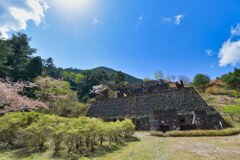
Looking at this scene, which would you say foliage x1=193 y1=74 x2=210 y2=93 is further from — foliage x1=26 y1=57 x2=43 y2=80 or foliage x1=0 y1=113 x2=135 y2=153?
foliage x1=0 y1=113 x2=135 y2=153

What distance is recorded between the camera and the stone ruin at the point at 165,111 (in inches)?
848

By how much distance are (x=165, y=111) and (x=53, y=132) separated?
1577 cm

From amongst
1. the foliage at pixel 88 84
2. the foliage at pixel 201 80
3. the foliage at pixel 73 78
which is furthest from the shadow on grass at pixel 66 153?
the foliage at pixel 73 78

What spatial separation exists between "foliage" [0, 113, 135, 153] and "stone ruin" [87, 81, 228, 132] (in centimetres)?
1102

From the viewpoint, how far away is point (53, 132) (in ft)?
33.8

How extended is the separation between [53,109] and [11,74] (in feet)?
31.5

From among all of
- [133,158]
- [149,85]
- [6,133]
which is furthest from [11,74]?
[149,85]

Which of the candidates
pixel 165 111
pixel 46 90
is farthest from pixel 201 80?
pixel 46 90

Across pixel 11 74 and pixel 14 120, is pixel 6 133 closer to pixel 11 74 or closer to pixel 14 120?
pixel 14 120

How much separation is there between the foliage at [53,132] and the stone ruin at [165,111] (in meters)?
11.0

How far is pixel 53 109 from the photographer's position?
31000 millimetres

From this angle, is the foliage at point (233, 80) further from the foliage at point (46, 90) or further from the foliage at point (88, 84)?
the foliage at point (46, 90)

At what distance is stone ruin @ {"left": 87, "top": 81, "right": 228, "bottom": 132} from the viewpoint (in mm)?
21548

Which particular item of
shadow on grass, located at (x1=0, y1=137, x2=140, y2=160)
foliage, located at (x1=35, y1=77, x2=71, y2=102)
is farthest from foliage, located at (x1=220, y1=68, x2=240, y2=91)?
shadow on grass, located at (x1=0, y1=137, x2=140, y2=160)
